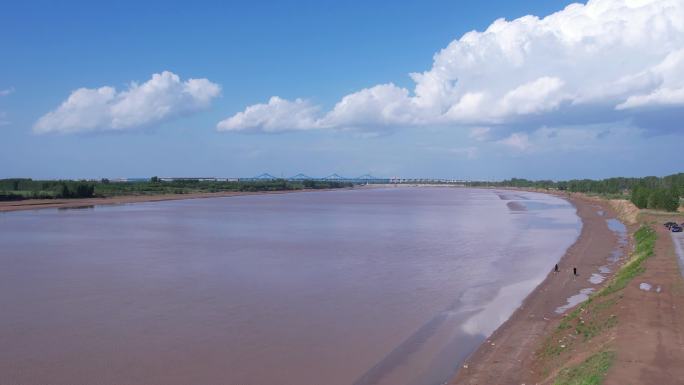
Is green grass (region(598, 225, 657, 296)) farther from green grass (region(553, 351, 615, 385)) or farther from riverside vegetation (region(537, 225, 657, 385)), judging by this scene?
green grass (region(553, 351, 615, 385))

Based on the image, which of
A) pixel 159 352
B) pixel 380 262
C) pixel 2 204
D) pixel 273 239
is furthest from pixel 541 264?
pixel 2 204

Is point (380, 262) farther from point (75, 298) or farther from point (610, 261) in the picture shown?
point (75, 298)

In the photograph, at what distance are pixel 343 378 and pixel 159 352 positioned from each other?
3.71 meters

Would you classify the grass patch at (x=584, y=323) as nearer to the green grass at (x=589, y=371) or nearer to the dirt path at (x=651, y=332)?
the dirt path at (x=651, y=332)

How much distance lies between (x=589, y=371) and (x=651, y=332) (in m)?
2.78

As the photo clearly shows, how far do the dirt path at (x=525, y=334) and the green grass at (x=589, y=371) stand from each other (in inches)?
27.6

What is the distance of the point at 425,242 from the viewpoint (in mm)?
27531

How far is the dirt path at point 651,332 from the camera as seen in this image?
7.64m

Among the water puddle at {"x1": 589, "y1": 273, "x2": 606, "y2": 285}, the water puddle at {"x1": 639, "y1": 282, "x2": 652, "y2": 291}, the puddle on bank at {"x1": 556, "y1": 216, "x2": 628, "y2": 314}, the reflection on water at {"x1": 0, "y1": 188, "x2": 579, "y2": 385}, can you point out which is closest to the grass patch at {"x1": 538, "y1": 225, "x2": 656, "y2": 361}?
the water puddle at {"x1": 639, "y1": 282, "x2": 652, "y2": 291}

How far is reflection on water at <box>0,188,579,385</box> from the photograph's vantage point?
32.3 ft

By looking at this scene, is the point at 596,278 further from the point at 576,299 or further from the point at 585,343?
the point at 585,343

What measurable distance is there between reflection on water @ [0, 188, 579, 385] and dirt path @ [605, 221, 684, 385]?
109 inches

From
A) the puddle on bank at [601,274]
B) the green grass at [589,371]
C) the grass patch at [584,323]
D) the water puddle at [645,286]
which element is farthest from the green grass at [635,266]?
the green grass at [589,371]

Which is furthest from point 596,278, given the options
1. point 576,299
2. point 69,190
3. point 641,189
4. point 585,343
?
point 69,190
